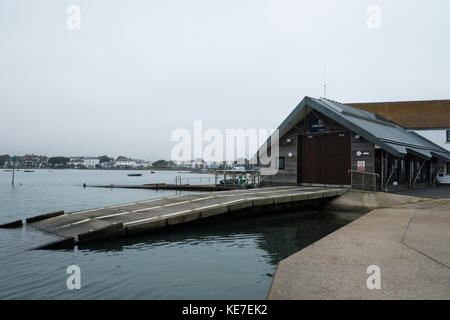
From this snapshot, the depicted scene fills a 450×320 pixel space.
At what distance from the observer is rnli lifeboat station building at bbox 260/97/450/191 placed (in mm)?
21641

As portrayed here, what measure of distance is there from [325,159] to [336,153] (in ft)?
2.87

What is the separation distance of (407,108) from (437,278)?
41138 mm

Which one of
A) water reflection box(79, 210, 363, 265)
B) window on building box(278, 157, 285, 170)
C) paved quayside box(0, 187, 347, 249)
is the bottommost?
water reflection box(79, 210, 363, 265)

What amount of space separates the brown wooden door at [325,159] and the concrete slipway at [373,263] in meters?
11.5

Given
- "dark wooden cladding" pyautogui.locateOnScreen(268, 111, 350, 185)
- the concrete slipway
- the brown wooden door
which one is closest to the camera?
the concrete slipway

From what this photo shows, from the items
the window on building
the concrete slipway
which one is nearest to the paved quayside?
the concrete slipway

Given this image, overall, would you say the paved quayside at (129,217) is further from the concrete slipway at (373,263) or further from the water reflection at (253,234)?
the concrete slipway at (373,263)

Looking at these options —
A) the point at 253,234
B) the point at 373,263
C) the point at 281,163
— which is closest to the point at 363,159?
the point at 281,163

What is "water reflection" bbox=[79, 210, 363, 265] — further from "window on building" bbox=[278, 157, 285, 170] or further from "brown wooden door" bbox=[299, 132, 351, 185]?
"window on building" bbox=[278, 157, 285, 170]

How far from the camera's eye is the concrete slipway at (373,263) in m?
5.14

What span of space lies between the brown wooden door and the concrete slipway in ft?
37.6

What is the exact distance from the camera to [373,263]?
264 inches
